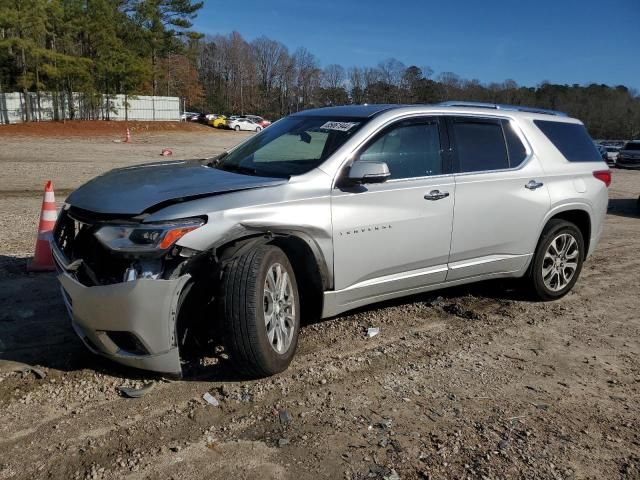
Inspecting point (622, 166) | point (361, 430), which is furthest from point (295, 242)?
point (622, 166)

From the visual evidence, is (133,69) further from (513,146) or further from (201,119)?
(513,146)

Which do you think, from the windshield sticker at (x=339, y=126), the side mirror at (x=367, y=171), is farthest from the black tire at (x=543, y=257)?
the windshield sticker at (x=339, y=126)

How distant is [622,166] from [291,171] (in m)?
30.1

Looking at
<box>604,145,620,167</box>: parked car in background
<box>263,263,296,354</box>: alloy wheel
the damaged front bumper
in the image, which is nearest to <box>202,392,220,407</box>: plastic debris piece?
the damaged front bumper

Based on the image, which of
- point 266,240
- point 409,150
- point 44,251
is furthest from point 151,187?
point 44,251

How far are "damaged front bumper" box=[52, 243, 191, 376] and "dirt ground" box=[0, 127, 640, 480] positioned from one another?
279mm

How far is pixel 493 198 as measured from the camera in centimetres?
495

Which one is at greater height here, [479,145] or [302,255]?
[479,145]

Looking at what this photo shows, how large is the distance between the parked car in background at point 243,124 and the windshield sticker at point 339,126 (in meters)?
54.6

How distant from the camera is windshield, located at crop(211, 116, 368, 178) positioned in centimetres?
431

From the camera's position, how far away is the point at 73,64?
44719mm

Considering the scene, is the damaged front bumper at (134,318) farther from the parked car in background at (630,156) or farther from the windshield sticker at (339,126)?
the parked car in background at (630,156)

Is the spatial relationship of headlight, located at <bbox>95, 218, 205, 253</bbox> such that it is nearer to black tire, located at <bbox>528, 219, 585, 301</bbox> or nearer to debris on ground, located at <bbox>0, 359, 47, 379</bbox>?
debris on ground, located at <bbox>0, 359, 47, 379</bbox>

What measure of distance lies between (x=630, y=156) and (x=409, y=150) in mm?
28999
